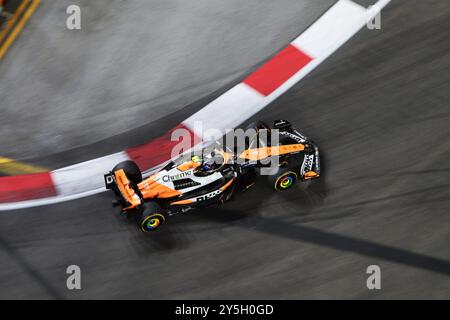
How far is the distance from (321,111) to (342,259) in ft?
7.21

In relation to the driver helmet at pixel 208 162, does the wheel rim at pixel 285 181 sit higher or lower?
lower

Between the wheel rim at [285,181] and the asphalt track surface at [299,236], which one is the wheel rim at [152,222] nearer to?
the asphalt track surface at [299,236]

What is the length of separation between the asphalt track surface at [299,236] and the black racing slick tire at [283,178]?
0.54 feet

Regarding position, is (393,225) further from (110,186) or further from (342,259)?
(110,186)

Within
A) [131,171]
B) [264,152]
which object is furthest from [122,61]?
[264,152]

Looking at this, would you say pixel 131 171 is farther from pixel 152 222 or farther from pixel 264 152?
pixel 264 152

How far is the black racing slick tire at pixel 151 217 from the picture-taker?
5.71 m

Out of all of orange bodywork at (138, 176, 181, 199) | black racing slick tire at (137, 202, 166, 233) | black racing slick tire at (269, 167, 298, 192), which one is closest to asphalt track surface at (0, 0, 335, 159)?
orange bodywork at (138, 176, 181, 199)

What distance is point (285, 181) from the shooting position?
6.16m

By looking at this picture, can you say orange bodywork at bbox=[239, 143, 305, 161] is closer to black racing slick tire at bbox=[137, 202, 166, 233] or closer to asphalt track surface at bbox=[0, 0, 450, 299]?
asphalt track surface at bbox=[0, 0, 450, 299]

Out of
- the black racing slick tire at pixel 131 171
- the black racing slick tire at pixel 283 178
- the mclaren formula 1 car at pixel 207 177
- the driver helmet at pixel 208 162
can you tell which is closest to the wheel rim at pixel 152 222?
the mclaren formula 1 car at pixel 207 177

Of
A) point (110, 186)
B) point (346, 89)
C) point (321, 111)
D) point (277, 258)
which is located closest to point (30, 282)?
point (110, 186)

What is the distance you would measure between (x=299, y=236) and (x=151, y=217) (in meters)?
1.82

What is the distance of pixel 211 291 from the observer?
19.2ft
